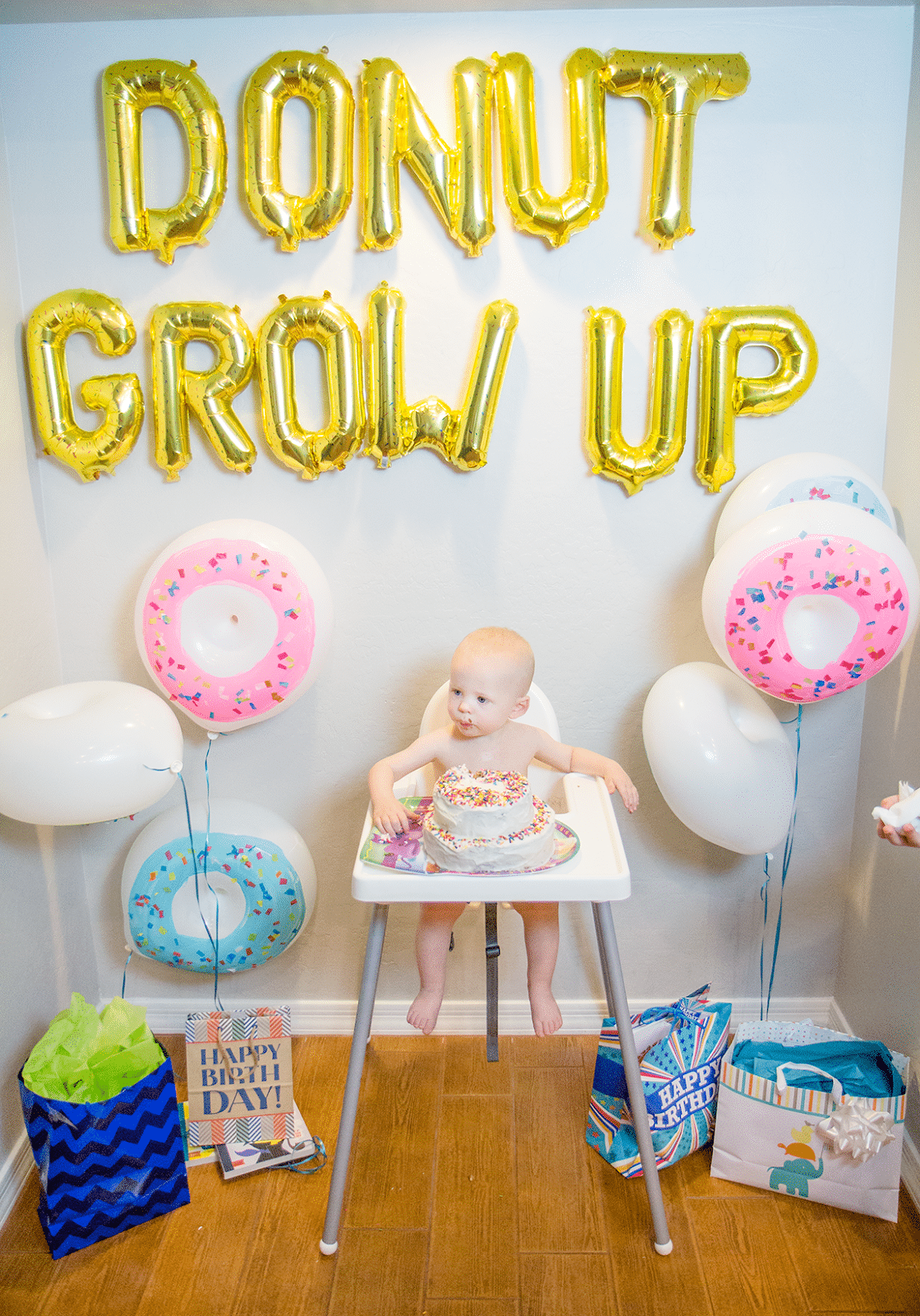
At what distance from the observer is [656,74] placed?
1.75m

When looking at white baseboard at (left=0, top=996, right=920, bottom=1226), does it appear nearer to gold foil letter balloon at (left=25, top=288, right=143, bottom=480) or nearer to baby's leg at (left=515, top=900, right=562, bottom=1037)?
baby's leg at (left=515, top=900, right=562, bottom=1037)

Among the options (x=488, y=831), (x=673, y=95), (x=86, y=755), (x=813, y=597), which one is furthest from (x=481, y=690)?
(x=673, y=95)

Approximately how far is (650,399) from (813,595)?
0.58m

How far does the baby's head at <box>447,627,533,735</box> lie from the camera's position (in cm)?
163

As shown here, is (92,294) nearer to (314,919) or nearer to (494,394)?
(494,394)

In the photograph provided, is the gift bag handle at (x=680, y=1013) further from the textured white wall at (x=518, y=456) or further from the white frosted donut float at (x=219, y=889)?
the white frosted donut float at (x=219, y=889)

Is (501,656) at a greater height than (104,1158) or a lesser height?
greater

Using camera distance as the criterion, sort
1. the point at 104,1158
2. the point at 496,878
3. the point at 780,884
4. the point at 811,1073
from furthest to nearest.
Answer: the point at 780,884, the point at 811,1073, the point at 104,1158, the point at 496,878

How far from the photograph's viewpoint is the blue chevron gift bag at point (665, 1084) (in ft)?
5.93

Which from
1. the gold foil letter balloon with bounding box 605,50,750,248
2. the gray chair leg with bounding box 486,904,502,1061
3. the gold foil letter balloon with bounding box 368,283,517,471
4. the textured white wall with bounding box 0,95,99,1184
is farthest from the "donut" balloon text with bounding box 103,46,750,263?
the gray chair leg with bounding box 486,904,502,1061

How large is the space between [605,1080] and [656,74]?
6.31ft

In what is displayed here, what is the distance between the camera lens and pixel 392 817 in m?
1.59

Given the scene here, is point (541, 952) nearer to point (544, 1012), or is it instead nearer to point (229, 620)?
point (544, 1012)

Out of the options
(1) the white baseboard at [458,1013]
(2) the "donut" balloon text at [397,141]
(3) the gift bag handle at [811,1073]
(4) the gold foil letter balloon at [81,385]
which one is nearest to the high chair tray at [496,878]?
(3) the gift bag handle at [811,1073]
